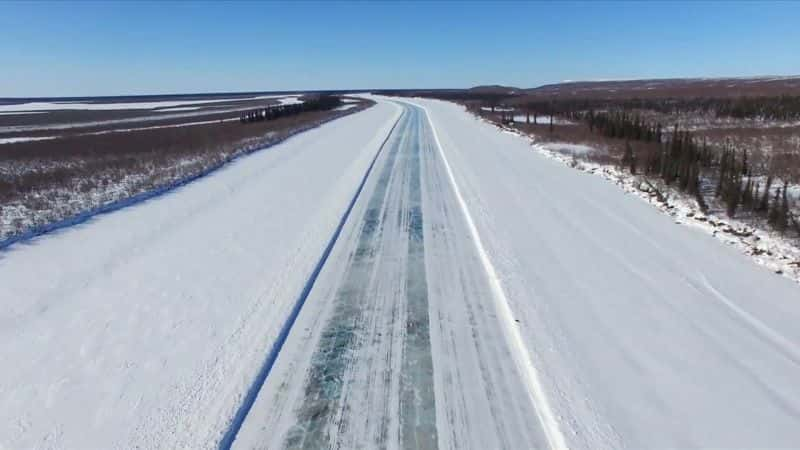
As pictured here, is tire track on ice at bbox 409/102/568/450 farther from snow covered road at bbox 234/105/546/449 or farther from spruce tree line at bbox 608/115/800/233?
spruce tree line at bbox 608/115/800/233

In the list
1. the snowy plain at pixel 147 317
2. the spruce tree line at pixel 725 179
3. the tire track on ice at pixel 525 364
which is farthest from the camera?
the spruce tree line at pixel 725 179

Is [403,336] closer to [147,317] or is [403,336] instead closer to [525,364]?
[525,364]

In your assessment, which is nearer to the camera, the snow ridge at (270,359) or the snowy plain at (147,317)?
the snow ridge at (270,359)

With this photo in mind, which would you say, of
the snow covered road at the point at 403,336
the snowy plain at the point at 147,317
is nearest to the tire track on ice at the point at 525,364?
the snow covered road at the point at 403,336

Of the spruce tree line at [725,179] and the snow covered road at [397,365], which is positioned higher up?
the spruce tree line at [725,179]

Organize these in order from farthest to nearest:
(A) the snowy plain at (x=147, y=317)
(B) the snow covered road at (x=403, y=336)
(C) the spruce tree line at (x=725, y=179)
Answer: (C) the spruce tree line at (x=725, y=179) → (A) the snowy plain at (x=147, y=317) → (B) the snow covered road at (x=403, y=336)

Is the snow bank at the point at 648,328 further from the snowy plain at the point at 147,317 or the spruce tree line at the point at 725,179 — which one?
the snowy plain at the point at 147,317

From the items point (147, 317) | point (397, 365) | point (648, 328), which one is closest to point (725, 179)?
point (648, 328)

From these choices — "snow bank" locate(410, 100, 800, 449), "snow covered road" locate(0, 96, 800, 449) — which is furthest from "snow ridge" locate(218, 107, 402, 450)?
"snow bank" locate(410, 100, 800, 449)
